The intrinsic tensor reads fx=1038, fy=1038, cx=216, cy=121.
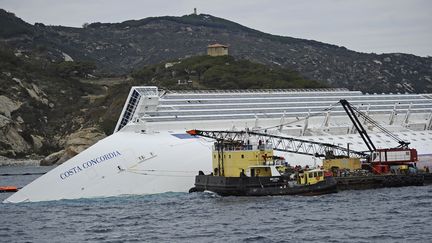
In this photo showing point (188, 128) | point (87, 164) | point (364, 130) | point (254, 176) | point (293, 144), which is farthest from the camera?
point (364, 130)

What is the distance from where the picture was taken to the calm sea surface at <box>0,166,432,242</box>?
53562mm

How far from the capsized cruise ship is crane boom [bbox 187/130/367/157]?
1.20m

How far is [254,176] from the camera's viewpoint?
7356cm

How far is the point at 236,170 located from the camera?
247ft

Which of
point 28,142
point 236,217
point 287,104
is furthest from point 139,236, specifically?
point 28,142

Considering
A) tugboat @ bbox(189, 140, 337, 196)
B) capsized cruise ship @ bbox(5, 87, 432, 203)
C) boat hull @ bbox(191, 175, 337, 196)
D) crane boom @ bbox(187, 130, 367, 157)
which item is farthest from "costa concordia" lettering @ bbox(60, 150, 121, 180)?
boat hull @ bbox(191, 175, 337, 196)

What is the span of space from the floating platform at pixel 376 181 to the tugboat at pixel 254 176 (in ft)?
8.92

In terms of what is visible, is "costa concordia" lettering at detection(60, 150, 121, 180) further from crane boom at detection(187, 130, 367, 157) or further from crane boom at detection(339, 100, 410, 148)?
crane boom at detection(339, 100, 410, 148)

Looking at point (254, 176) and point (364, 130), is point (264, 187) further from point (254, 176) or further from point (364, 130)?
point (364, 130)

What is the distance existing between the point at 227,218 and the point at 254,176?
13279 millimetres

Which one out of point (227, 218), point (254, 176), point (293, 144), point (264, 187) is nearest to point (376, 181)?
point (264, 187)

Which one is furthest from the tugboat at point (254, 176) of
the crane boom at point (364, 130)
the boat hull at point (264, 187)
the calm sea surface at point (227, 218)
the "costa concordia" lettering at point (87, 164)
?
the crane boom at point (364, 130)

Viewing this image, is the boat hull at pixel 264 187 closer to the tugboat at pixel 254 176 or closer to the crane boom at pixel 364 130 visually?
the tugboat at pixel 254 176

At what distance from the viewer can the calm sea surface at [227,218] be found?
53.6 m
